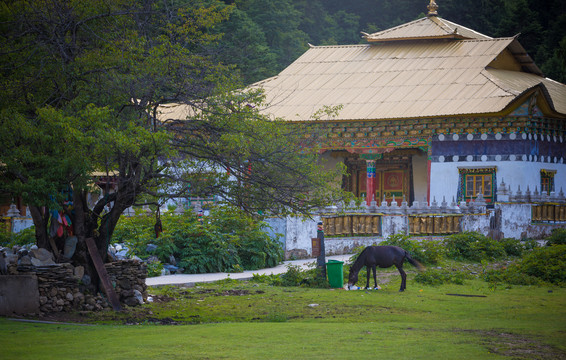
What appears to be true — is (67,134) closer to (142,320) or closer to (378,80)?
(142,320)

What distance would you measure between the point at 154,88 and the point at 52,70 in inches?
70.9

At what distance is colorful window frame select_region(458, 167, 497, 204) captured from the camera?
1291 inches

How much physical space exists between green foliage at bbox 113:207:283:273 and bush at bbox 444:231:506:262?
4.96m

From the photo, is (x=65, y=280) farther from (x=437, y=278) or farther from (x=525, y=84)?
(x=525, y=84)

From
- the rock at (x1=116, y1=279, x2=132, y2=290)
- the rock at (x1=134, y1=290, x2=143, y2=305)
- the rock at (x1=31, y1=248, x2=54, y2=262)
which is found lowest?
the rock at (x1=134, y1=290, x2=143, y2=305)

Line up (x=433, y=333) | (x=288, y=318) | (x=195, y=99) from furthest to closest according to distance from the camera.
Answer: (x=195, y=99) → (x=288, y=318) → (x=433, y=333)

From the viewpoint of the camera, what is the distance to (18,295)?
507 inches

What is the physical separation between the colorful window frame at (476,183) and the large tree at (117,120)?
63.9ft

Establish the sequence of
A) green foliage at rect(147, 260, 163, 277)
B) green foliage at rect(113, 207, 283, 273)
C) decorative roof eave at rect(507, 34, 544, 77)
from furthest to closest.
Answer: decorative roof eave at rect(507, 34, 544, 77) < green foliage at rect(113, 207, 283, 273) < green foliage at rect(147, 260, 163, 277)

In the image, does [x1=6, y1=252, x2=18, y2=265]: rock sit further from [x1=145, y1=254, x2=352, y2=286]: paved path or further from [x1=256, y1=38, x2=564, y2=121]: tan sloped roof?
[x1=256, y1=38, x2=564, y2=121]: tan sloped roof

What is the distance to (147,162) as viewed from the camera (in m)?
12.9

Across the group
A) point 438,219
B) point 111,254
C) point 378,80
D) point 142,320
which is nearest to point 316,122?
point 378,80

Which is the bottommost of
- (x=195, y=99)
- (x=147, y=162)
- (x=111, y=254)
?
(x=111, y=254)

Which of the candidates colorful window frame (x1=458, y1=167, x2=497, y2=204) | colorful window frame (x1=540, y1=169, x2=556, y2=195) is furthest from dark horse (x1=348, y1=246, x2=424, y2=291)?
colorful window frame (x1=540, y1=169, x2=556, y2=195)
